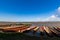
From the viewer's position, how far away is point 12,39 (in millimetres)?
12984

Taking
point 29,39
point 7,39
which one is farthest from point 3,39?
point 29,39

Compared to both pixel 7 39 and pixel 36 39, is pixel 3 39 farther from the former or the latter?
pixel 36 39

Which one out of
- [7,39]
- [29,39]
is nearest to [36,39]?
[29,39]

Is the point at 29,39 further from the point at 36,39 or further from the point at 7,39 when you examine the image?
the point at 7,39

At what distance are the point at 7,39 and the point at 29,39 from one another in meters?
2.15

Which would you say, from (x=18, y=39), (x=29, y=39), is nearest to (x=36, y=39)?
(x=29, y=39)

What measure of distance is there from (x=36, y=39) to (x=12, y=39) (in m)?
2.35

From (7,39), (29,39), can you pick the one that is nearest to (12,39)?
(7,39)

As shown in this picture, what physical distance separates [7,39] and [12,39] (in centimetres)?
49

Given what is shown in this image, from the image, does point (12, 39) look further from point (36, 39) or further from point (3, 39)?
point (36, 39)

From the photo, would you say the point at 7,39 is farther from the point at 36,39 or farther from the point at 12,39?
the point at 36,39

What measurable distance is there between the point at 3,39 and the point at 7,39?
0.38m

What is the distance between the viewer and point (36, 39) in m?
13.2

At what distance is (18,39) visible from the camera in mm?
12992
